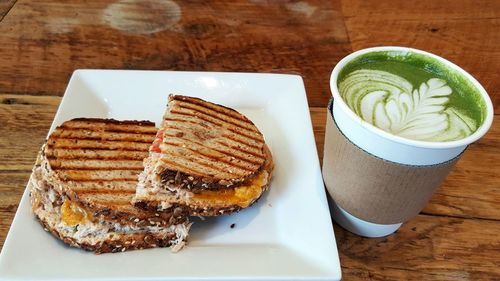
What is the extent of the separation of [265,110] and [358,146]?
2.22ft

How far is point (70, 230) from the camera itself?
49.4 inches

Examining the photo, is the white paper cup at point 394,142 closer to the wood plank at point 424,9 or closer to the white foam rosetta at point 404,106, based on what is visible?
the white foam rosetta at point 404,106

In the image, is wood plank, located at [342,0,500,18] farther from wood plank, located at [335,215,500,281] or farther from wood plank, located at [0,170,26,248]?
wood plank, located at [0,170,26,248]

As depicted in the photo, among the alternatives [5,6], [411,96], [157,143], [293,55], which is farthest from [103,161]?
[5,6]

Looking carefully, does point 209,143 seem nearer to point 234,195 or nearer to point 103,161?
point 234,195

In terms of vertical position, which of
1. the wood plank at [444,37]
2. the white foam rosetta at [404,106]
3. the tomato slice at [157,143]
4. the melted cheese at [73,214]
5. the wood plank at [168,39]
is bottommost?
the wood plank at [444,37]

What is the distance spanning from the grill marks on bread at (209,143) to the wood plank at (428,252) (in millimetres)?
367

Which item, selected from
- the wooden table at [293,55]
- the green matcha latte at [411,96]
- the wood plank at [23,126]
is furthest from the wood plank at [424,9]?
the wood plank at [23,126]

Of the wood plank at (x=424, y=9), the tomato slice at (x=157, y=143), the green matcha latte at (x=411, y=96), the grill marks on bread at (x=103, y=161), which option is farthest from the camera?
the wood plank at (x=424, y=9)

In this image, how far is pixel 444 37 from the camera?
2381 mm

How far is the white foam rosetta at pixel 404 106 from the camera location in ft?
3.83

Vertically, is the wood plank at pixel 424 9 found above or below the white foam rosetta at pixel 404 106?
below

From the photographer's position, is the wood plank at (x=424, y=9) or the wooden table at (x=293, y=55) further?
the wood plank at (x=424, y=9)

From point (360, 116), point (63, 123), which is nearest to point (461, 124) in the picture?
point (360, 116)
